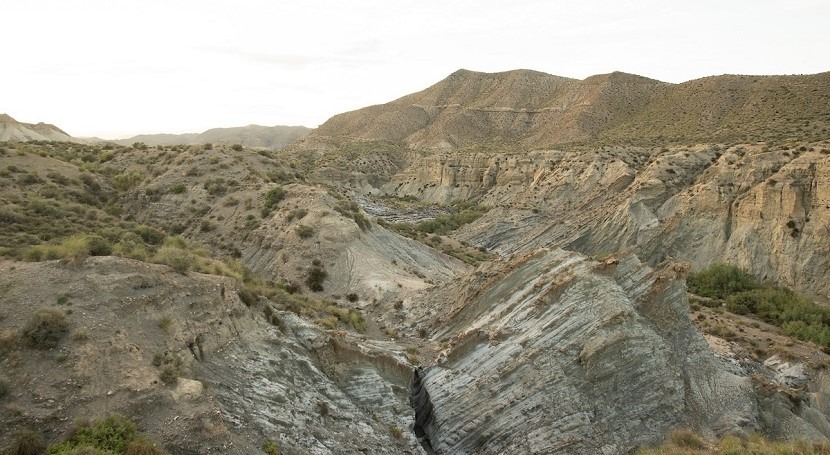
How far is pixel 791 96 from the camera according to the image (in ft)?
176

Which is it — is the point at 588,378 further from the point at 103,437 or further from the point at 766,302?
the point at 766,302

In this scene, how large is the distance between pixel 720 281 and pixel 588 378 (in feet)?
63.5

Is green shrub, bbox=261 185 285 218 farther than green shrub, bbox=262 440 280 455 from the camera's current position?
Yes

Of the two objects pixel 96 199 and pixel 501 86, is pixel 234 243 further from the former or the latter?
pixel 501 86

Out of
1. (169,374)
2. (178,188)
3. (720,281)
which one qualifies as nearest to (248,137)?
(178,188)

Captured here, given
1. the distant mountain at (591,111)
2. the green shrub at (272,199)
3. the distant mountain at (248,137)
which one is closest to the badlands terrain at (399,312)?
the green shrub at (272,199)

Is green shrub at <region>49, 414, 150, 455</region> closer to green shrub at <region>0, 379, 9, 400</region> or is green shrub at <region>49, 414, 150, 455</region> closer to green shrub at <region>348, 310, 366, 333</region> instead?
green shrub at <region>0, 379, 9, 400</region>

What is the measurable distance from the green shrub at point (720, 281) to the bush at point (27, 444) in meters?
27.4

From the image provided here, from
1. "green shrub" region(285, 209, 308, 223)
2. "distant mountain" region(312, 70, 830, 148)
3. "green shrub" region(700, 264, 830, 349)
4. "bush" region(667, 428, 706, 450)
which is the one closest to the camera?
"bush" region(667, 428, 706, 450)

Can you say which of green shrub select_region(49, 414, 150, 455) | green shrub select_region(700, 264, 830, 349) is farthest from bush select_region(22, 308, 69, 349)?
green shrub select_region(700, 264, 830, 349)

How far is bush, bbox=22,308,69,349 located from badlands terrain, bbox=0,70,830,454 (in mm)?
42

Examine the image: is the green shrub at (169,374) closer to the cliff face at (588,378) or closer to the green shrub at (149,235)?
the cliff face at (588,378)

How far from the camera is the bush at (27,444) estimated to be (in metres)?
7.32

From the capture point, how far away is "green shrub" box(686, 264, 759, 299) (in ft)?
87.9
